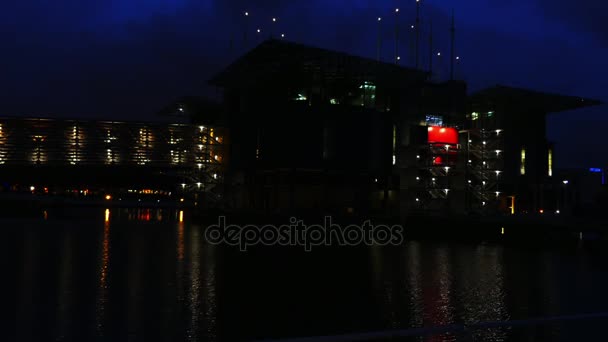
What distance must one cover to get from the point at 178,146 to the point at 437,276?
55736mm

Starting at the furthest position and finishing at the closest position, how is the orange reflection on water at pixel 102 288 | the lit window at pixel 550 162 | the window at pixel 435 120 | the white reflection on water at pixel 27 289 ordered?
the lit window at pixel 550 162 → the window at pixel 435 120 → the orange reflection on water at pixel 102 288 → the white reflection on water at pixel 27 289

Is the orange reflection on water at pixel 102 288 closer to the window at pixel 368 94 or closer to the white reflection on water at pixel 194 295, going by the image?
the white reflection on water at pixel 194 295

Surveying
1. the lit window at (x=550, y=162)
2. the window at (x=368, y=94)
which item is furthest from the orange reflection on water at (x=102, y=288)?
the lit window at (x=550, y=162)

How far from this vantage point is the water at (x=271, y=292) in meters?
13.9

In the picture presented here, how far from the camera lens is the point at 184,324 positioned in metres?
14.4

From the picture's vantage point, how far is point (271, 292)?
1972 cm

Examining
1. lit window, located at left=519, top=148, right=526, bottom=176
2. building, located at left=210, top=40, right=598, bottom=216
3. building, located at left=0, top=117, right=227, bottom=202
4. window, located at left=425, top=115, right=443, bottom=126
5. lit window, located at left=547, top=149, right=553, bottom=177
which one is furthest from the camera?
lit window, located at left=547, top=149, right=553, bottom=177

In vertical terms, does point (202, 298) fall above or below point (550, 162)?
below

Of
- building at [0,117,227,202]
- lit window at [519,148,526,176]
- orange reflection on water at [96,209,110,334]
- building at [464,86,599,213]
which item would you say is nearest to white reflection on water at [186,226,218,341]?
orange reflection on water at [96,209,110,334]

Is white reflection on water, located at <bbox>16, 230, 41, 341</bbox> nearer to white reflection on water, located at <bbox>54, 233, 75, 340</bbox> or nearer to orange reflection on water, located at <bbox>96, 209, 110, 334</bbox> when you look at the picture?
white reflection on water, located at <bbox>54, 233, 75, 340</bbox>

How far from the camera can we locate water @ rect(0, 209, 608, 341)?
548 inches

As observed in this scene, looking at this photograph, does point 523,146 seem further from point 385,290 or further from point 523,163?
point 385,290

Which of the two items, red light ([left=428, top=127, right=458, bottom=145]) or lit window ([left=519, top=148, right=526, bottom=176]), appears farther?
lit window ([left=519, top=148, right=526, bottom=176])

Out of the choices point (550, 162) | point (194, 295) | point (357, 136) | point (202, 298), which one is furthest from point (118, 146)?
point (550, 162)
